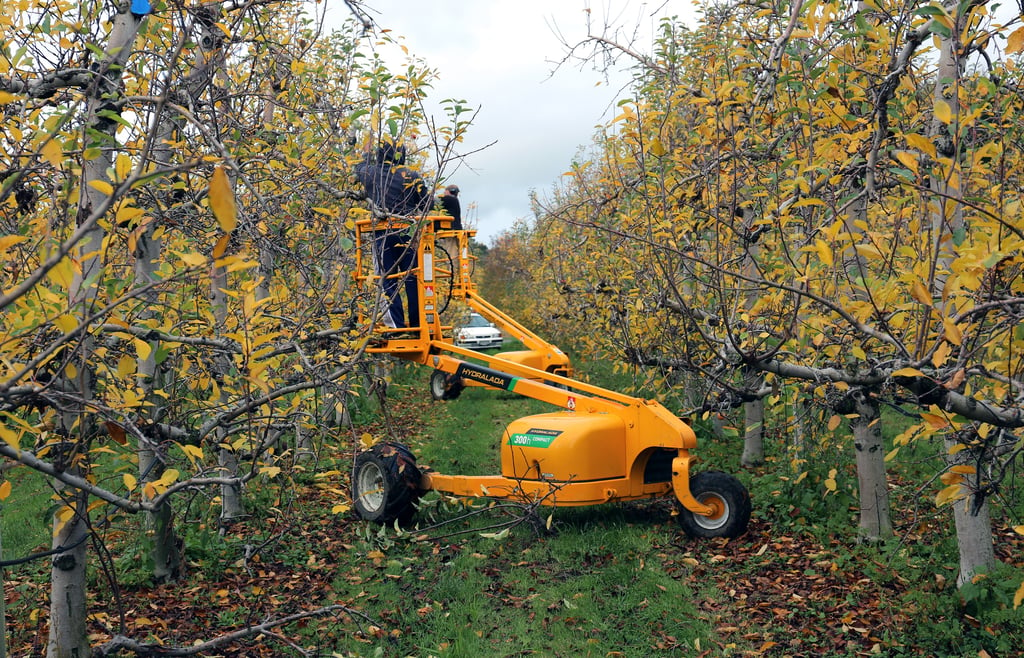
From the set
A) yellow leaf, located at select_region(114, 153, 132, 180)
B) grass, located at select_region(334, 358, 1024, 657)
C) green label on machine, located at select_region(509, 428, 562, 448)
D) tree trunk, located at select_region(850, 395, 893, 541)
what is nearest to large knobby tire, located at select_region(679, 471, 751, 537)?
grass, located at select_region(334, 358, 1024, 657)

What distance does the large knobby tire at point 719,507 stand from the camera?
6492 millimetres

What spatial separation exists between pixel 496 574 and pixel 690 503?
6.19 ft

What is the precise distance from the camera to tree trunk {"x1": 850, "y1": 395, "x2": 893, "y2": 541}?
20.2ft

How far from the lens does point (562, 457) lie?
266 inches

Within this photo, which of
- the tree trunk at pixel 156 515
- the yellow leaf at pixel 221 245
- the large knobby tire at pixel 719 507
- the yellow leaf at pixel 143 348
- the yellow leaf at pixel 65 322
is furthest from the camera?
the large knobby tire at pixel 719 507

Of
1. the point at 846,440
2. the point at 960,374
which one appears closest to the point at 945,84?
the point at 960,374

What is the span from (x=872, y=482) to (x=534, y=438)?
3.05 meters

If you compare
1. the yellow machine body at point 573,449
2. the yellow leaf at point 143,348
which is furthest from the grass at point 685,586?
the yellow leaf at point 143,348

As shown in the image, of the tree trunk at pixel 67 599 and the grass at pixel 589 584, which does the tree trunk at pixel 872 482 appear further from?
the tree trunk at pixel 67 599

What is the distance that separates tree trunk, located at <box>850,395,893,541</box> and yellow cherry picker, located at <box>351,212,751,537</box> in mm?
994

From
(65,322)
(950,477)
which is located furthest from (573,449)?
(65,322)

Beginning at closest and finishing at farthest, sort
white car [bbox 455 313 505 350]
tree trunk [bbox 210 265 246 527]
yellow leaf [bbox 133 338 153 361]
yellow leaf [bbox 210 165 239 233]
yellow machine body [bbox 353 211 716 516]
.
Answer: yellow leaf [bbox 210 165 239 233], yellow leaf [bbox 133 338 153 361], tree trunk [bbox 210 265 246 527], yellow machine body [bbox 353 211 716 516], white car [bbox 455 313 505 350]

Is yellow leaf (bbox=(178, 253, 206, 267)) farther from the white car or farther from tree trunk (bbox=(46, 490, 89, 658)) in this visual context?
the white car

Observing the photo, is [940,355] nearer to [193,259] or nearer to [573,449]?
[193,259]
